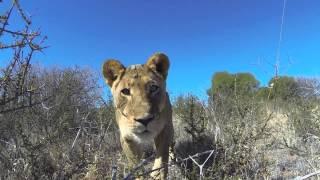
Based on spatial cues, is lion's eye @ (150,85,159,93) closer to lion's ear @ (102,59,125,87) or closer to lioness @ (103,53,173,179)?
lioness @ (103,53,173,179)

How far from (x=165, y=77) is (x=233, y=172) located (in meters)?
1.71

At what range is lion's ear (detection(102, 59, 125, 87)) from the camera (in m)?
6.54

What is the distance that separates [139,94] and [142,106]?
0.35m

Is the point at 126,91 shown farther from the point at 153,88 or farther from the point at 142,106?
the point at 142,106

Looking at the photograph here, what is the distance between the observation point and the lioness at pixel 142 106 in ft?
17.7

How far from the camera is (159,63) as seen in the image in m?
6.67

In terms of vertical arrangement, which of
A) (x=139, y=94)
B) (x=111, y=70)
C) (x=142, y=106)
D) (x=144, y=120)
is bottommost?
(x=144, y=120)

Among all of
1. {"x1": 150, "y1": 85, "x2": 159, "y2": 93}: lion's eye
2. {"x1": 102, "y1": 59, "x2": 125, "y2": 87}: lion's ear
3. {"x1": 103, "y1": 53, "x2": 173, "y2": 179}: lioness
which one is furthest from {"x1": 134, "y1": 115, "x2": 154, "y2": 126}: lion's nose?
{"x1": 102, "y1": 59, "x2": 125, "y2": 87}: lion's ear

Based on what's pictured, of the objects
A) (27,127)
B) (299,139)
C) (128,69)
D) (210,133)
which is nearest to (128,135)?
(128,69)

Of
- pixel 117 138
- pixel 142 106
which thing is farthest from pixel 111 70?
pixel 117 138

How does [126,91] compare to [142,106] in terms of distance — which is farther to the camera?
[126,91]

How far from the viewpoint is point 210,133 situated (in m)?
8.41

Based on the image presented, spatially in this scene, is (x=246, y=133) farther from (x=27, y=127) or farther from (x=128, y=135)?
(x=27, y=127)

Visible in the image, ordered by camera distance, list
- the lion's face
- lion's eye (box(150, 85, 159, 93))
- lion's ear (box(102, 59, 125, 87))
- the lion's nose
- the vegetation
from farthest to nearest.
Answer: lion's ear (box(102, 59, 125, 87))
lion's eye (box(150, 85, 159, 93))
the lion's face
the lion's nose
the vegetation
